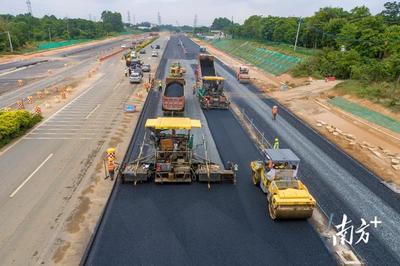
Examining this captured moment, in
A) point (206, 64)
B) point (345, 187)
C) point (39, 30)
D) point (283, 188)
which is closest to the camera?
point (283, 188)

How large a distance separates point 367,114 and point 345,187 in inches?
580

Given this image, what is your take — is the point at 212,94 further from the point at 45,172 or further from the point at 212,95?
the point at 45,172

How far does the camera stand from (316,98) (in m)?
36.5

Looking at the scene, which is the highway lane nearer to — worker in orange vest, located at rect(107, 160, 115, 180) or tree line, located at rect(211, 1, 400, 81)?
worker in orange vest, located at rect(107, 160, 115, 180)

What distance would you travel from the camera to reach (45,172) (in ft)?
57.5

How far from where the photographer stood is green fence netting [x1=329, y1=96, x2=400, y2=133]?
25.7 meters

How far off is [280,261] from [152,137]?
31.5 ft

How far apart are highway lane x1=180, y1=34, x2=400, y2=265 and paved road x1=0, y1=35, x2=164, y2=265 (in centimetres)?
1249

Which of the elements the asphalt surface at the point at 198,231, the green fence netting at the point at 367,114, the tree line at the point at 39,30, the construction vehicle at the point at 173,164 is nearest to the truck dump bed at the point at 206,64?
the green fence netting at the point at 367,114

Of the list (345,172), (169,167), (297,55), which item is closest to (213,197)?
(169,167)

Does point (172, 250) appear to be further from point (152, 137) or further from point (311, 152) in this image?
point (311, 152)

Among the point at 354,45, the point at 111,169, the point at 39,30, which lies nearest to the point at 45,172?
the point at 111,169

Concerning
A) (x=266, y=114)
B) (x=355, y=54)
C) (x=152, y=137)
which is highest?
(x=355, y=54)

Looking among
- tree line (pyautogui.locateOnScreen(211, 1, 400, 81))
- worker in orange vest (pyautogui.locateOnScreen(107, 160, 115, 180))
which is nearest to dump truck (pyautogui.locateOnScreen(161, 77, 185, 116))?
worker in orange vest (pyautogui.locateOnScreen(107, 160, 115, 180))
